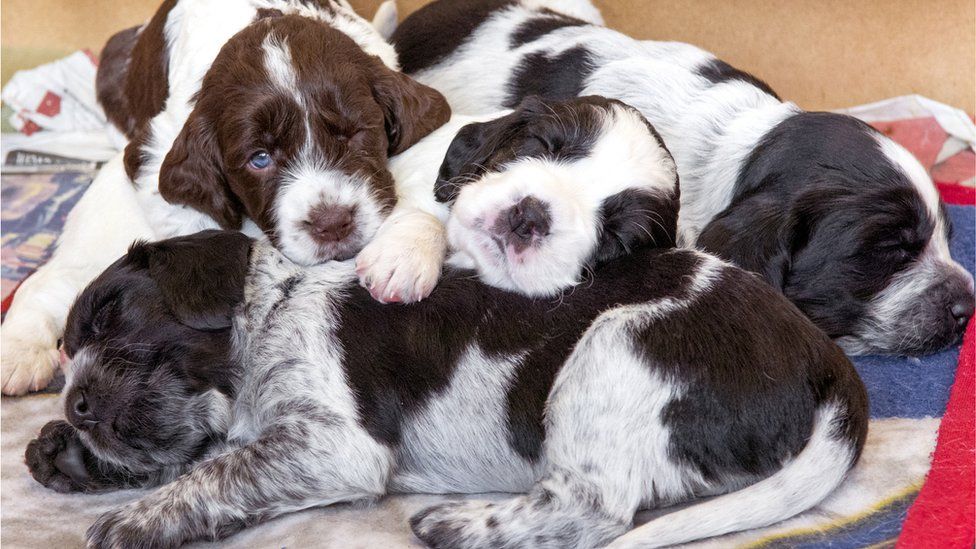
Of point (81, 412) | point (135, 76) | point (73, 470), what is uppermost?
point (135, 76)

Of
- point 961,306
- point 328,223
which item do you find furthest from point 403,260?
point 961,306

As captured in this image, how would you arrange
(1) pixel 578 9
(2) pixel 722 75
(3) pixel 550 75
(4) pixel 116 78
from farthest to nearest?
(1) pixel 578 9 → (4) pixel 116 78 → (3) pixel 550 75 → (2) pixel 722 75

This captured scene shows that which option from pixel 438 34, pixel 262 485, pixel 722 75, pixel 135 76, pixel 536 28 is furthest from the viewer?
Result: pixel 438 34

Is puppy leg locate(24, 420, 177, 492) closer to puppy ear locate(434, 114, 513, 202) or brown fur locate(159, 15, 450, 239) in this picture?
brown fur locate(159, 15, 450, 239)

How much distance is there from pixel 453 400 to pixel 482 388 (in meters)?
0.10

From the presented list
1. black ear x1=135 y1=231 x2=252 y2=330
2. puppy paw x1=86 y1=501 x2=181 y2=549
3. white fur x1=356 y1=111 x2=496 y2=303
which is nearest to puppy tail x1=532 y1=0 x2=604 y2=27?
white fur x1=356 y1=111 x2=496 y2=303

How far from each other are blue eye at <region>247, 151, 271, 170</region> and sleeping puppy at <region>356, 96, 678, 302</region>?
49 centimetres

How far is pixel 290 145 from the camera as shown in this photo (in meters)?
3.51

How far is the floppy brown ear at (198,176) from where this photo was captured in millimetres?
3623

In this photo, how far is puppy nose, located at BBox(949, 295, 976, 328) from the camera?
12.5ft

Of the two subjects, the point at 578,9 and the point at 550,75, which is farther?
the point at 578,9

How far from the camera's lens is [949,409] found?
3.47 meters

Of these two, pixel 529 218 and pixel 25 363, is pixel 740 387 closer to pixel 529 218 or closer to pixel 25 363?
pixel 529 218

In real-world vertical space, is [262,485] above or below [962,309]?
below
